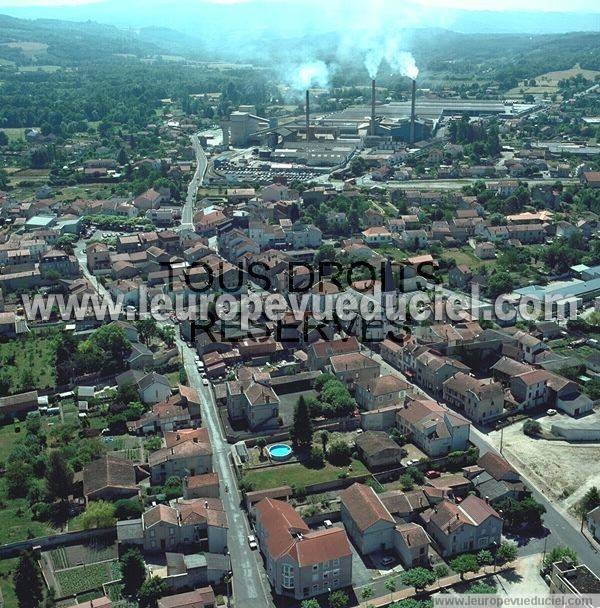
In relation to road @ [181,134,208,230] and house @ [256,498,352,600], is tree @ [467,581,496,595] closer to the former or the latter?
house @ [256,498,352,600]

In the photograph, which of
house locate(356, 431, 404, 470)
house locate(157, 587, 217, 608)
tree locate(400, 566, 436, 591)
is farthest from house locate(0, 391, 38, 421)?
tree locate(400, 566, 436, 591)

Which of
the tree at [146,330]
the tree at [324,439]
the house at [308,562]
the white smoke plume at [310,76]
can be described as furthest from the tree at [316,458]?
the white smoke plume at [310,76]

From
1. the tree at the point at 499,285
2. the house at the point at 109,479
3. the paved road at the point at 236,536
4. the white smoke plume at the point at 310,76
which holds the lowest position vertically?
the paved road at the point at 236,536

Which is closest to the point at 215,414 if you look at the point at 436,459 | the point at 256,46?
the point at 436,459

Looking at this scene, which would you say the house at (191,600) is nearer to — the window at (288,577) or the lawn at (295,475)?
the window at (288,577)

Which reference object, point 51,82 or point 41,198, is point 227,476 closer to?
point 41,198
